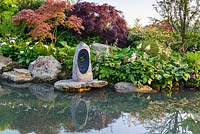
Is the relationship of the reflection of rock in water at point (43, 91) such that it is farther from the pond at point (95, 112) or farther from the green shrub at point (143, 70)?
the green shrub at point (143, 70)

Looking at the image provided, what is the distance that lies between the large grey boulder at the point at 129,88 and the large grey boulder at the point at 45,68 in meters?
1.41

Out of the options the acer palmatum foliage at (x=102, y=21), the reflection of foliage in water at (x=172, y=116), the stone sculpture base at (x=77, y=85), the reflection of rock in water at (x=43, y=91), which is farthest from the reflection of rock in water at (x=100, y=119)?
the acer palmatum foliage at (x=102, y=21)

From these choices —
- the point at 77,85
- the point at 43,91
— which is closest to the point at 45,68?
the point at 43,91

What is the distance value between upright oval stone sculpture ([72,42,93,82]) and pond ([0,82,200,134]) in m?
0.36

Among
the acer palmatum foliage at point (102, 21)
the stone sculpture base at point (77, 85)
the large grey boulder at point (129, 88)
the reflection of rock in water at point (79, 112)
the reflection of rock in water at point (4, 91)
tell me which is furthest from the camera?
the acer palmatum foliage at point (102, 21)

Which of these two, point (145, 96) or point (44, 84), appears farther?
point (44, 84)

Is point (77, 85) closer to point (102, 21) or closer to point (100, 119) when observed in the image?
point (100, 119)

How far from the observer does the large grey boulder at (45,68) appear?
7.65 meters

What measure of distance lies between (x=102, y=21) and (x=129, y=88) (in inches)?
134

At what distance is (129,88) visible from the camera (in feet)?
23.0

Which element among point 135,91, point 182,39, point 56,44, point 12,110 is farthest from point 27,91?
point 182,39

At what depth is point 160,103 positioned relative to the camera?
6.10 m

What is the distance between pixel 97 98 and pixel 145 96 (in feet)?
2.93

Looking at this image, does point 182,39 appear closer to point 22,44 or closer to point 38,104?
point 22,44
